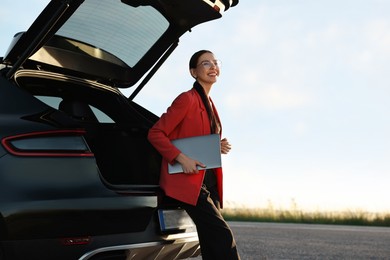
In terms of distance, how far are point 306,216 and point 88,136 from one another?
11.1 meters

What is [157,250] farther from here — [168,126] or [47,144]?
[47,144]

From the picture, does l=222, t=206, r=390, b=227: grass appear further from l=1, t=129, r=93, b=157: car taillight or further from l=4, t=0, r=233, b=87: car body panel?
l=1, t=129, r=93, b=157: car taillight

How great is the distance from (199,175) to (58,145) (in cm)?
84

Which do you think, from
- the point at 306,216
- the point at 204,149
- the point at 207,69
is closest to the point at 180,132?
the point at 204,149

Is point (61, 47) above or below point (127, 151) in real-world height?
above

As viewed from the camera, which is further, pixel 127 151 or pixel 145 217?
pixel 127 151

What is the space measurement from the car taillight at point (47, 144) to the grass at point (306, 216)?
11396 mm

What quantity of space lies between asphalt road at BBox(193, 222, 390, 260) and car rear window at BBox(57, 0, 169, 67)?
10.3ft

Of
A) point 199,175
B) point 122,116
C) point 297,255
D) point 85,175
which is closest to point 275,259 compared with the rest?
point 297,255

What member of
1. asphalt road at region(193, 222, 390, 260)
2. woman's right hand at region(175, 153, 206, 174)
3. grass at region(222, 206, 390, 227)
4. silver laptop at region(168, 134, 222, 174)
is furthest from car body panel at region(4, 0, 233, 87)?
grass at region(222, 206, 390, 227)

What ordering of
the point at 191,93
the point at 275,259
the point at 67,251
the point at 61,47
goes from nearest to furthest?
the point at 67,251 < the point at 191,93 < the point at 61,47 < the point at 275,259

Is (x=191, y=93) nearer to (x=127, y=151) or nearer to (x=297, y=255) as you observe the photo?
(x=127, y=151)

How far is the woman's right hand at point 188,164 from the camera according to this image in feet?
10.8

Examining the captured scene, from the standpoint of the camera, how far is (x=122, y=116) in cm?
458
